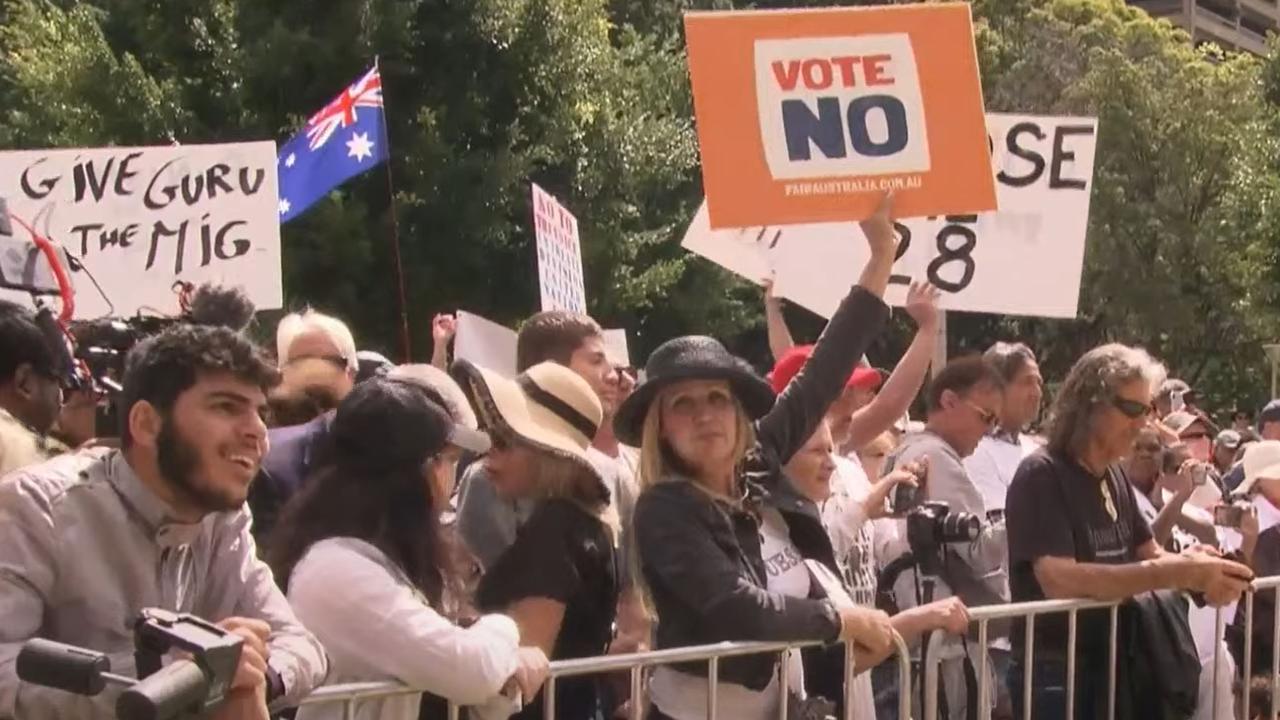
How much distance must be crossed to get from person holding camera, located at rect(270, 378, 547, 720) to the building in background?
219 ft

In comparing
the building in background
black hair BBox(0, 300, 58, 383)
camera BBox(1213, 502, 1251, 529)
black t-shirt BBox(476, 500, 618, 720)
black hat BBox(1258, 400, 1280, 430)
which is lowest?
black t-shirt BBox(476, 500, 618, 720)

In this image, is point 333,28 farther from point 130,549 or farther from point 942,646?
point 130,549

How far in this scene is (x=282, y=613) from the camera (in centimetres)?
333

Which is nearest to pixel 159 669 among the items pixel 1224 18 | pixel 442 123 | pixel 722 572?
pixel 722 572

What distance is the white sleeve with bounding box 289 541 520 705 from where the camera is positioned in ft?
11.3

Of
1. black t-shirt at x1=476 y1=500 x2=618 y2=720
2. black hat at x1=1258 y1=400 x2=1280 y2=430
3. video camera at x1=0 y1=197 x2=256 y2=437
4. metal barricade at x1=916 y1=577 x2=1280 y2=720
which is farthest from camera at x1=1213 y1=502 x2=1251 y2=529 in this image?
→ black hat at x1=1258 y1=400 x2=1280 y2=430

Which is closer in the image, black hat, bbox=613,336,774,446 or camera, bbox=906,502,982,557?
black hat, bbox=613,336,774,446

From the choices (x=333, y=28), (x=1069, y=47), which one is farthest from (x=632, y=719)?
(x=1069, y=47)

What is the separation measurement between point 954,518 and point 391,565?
6.79 feet

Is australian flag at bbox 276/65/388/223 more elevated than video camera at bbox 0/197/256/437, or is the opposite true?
australian flag at bbox 276/65/388/223

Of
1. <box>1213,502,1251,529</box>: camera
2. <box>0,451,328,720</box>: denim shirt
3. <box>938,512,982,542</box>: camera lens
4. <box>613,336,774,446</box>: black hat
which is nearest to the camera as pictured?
<box>0,451,328,720</box>: denim shirt

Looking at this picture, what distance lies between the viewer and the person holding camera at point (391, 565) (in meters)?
3.45

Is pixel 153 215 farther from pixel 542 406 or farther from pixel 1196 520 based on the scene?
pixel 542 406

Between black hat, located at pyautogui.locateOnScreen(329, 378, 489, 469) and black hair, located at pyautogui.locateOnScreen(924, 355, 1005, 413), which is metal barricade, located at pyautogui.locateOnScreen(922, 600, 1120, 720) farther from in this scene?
black hat, located at pyautogui.locateOnScreen(329, 378, 489, 469)
